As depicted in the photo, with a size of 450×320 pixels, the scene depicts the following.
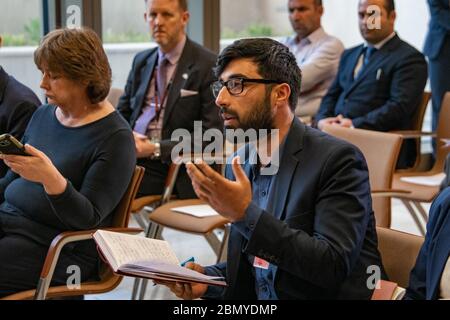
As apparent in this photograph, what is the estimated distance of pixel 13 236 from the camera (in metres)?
2.86

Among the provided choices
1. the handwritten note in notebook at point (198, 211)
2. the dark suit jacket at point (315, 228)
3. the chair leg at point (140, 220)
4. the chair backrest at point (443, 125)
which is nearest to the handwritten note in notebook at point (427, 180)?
the chair backrest at point (443, 125)

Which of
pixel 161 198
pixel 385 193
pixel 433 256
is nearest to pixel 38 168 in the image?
pixel 433 256

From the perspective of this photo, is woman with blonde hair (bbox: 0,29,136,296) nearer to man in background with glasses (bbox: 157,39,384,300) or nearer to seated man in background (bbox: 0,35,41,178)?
seated man in background (bbox: 0,35,41,178)

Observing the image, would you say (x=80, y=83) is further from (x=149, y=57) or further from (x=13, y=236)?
(x=149, y=57)

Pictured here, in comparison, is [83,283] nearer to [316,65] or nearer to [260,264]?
→ [260,264]

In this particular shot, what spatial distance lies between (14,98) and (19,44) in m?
1.63

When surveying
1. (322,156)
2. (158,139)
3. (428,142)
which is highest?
(322,156)

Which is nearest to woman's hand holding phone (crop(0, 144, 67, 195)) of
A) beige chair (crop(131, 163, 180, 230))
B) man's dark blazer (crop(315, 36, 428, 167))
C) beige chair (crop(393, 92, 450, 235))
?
beige chair (crop(131, 163, 180, 230))

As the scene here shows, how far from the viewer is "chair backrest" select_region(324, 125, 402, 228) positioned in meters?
3.61

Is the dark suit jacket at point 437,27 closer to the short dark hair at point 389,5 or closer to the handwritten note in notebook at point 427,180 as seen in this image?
the short dark hair at point 389,5

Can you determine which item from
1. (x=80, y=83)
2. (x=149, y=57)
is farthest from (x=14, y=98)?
(x=149, y=57)

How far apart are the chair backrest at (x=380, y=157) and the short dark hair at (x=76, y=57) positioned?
4.31ft

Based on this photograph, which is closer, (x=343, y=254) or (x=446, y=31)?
(x=343, y=254)

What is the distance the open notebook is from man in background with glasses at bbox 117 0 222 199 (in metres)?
1.79
